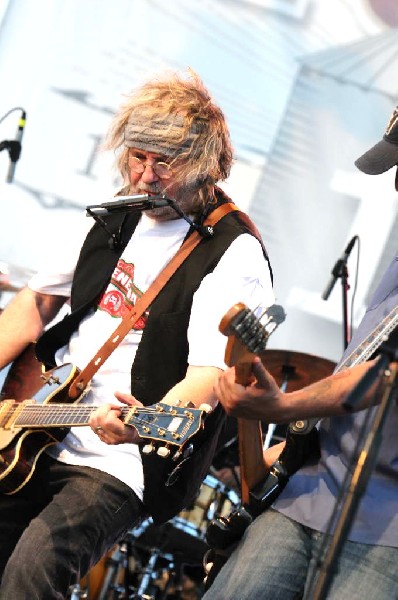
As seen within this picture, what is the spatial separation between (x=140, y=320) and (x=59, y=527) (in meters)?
0.85

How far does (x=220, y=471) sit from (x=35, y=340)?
2.05 meters

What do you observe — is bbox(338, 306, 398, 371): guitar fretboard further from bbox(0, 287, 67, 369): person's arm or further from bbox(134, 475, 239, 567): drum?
bbox(134, 475, 239, 567): drum

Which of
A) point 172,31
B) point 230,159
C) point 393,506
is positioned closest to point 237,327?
point 393,506

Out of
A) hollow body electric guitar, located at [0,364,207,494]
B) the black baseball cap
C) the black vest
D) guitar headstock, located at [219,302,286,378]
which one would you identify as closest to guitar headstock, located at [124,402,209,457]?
hollow body electric guitar, located at [0,364,207,494]

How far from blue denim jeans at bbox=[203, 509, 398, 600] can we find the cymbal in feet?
7.11

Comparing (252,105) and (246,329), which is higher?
(252,105)

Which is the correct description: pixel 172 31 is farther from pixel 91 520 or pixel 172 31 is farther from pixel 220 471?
pixel 91 520

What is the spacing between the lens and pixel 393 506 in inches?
109

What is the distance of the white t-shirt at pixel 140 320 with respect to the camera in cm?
349

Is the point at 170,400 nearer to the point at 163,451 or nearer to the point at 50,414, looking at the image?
the point at 163,451

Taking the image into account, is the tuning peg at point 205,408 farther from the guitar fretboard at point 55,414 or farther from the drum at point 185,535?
the drum at point 185,535

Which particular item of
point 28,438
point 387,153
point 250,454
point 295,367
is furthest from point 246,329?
point 295,367

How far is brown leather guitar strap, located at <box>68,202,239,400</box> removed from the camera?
3607mm

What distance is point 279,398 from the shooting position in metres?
2.64
